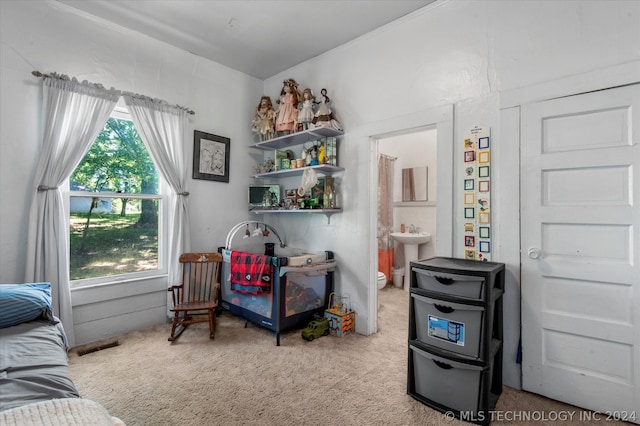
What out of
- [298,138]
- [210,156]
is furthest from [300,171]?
[210,156]

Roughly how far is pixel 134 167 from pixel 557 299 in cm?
377

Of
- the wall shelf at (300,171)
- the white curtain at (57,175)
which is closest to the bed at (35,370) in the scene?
the white curtain at (57,175)

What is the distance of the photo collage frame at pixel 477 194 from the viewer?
2.23m

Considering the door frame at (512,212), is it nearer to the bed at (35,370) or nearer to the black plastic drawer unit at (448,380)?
the black plastic drawer unit at (448,380)

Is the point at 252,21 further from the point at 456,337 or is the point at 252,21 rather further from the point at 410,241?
the point at 410,241

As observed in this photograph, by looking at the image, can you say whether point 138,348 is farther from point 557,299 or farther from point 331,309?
point 557,299

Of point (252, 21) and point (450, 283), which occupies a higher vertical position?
point (252, 21)

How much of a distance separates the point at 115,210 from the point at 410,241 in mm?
3609

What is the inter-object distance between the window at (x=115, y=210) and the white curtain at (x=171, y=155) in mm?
174

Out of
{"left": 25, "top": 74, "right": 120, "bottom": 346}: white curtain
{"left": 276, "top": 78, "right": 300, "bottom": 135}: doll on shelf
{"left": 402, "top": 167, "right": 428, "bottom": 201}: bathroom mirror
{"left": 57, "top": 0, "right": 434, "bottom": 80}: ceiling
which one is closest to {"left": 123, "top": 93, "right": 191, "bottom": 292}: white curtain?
{"left": 25, "top": 74, "right": 120, "bottom": 346}: white curtain

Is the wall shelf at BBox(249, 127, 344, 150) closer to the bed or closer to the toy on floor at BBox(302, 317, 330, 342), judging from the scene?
the toy on floor at BBox(302, 317, 330, 342)

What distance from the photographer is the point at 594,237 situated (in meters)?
1.85

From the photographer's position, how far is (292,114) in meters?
3.36

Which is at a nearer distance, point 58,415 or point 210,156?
point 58,415
